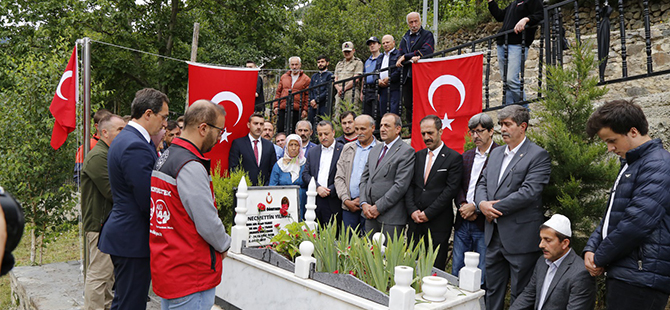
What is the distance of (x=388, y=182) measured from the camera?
4719 mm

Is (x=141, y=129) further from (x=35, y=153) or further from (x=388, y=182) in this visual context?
(x=35, y=153)

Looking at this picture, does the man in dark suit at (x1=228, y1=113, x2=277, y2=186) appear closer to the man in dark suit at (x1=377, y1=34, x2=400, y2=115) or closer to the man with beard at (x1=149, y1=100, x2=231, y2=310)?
the man in dark suit at (x1=377, y1=34, x2=400, y2=115)

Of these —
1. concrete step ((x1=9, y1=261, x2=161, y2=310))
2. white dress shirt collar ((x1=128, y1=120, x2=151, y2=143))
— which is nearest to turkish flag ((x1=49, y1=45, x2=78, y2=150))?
concrete step ((x1=9, y1=261, x2=161, y2=310))

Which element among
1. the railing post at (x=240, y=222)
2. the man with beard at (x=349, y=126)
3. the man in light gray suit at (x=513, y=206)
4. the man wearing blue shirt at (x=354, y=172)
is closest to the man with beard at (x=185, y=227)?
the railing post at (x=240, y=222)

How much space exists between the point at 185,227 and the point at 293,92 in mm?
6312

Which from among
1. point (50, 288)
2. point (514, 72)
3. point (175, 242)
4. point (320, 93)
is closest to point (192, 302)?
point (175, 242)

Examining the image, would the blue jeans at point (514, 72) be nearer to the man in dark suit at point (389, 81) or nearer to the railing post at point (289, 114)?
the man in dark suit at point (389, 81)

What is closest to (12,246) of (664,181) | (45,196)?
(664,181)

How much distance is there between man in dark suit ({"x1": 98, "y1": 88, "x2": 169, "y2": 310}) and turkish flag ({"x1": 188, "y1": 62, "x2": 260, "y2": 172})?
3.35 meters

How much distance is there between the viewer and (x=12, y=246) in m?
1.29

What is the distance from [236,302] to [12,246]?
3.23m

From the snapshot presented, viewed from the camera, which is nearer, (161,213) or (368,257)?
(161,213)

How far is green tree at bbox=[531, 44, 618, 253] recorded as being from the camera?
373 centimetres

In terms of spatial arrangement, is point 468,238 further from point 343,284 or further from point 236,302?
point 236,302
